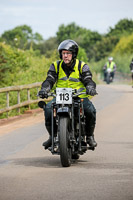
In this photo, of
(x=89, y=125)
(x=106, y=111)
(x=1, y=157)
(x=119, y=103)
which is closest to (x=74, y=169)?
(x=89, y=125)

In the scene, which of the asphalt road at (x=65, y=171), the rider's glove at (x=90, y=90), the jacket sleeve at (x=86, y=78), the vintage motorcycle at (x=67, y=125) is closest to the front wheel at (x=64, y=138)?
the vintage motorcycle at (x=67, y=125)

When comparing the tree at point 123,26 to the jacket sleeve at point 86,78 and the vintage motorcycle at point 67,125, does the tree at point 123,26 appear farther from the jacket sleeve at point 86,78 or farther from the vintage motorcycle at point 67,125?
the vintage motorcycle at point 67,125

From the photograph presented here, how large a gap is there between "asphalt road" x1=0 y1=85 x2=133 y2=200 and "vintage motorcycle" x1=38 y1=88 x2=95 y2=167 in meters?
0.24

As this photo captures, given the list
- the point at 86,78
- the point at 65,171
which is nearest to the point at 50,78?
the point at 86,78

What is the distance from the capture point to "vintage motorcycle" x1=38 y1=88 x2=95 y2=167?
30.0 ft

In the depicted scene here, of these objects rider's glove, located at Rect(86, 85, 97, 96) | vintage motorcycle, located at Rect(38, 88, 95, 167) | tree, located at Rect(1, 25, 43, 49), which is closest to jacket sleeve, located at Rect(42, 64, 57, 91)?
vintage motorcycle, located at Rect(38, 88, 95, 167)

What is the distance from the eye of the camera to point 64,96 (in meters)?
9.30

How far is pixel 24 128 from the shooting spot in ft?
53.6

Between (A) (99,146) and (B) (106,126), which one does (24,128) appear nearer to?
(B) (106,126)

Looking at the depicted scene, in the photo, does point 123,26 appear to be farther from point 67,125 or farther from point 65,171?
point 65,171

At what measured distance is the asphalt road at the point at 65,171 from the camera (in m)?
7.30

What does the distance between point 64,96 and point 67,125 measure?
16.1 inches

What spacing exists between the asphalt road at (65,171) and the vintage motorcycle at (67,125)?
0.79ft

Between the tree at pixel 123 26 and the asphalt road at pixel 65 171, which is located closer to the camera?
the asphalt road at pixel 65 171
